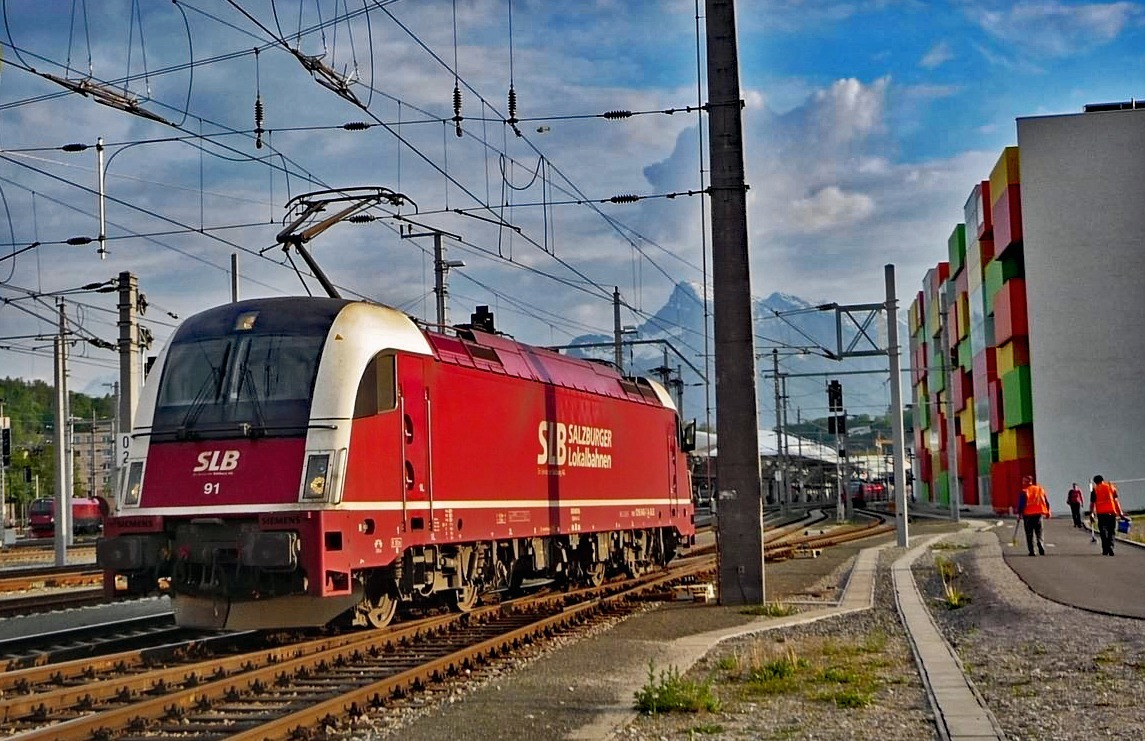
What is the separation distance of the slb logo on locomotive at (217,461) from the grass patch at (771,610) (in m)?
7.85

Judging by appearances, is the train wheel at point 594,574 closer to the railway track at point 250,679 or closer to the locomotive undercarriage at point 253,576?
the railway track at point 250,679

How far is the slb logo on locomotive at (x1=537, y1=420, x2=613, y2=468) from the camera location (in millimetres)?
19422

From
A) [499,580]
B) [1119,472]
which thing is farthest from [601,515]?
[1119,472]

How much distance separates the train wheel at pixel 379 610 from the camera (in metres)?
14.9

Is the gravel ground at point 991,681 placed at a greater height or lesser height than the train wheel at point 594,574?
lesser

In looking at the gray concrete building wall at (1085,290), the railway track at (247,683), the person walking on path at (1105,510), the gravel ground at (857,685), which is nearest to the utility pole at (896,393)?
the person walking on path at (1105,510)

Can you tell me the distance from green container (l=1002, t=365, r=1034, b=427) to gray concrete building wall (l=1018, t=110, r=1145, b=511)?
1.86m

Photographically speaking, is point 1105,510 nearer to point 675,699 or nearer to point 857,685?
point 857,685

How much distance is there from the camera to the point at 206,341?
1448 centimetres

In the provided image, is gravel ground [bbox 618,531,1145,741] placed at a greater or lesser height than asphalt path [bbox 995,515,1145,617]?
lesser

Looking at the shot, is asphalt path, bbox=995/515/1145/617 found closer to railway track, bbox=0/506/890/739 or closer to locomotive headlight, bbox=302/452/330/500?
railway track, bbox=0/506/890/739

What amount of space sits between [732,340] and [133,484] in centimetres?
908

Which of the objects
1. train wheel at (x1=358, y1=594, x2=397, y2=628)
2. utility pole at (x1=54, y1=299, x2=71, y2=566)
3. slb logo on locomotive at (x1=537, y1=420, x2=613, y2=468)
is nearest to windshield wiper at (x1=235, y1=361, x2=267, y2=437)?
train wheel at (x1=358, y1=594, x2=397, y2=628)

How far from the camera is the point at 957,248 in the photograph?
8056cm
